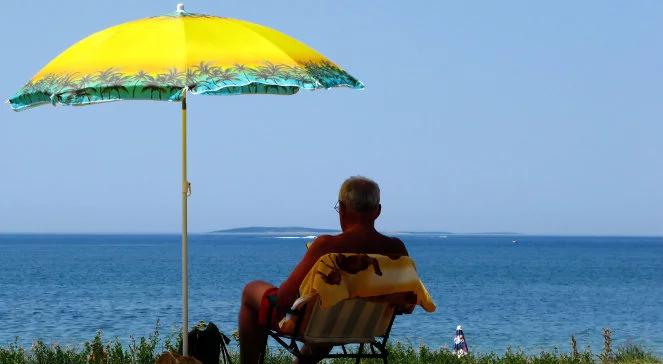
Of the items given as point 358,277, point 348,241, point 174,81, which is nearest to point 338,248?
point 348,241

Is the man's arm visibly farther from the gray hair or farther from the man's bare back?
the gray hair

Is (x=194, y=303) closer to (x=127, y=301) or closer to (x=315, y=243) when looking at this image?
(x=127, y=301)

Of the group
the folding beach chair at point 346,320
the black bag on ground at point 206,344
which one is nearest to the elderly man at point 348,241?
the folding beach chair at point 346,320

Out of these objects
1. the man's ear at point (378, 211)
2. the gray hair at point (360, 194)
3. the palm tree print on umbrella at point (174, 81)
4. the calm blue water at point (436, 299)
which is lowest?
the calm blue water at point (436, 299)

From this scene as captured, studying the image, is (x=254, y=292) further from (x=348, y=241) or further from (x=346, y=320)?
(x=348, y=241)

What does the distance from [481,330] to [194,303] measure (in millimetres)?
16036

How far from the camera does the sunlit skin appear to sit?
18.3 feet

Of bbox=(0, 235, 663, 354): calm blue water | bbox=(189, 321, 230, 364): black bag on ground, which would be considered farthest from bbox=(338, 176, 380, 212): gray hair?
bbox=(0, 235, 663, 354): calm blue water

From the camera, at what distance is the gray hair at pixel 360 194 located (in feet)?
18.5

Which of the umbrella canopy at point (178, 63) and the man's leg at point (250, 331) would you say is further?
the man's leg at point (250, 331)

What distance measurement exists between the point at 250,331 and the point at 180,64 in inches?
62.3

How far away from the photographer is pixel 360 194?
18.5ft

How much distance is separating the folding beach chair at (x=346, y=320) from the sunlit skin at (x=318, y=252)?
12 centimetres

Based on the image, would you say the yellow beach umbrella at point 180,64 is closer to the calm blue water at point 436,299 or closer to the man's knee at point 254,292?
the man's knee at point 254,292
